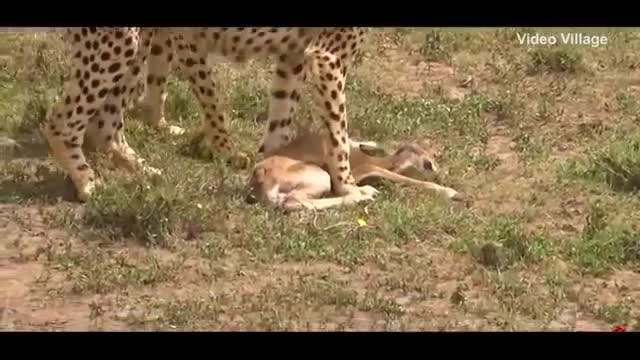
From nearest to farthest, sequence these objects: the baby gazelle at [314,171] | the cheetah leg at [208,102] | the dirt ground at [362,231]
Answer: the dirt ground at [362,231] → the baby gazelle at [314,171] → the cheetah leg at [208,102]

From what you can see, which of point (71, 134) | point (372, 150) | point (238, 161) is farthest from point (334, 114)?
point (71, 134)

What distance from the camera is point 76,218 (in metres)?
6.66

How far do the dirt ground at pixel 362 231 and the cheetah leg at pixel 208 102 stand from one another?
141 mm

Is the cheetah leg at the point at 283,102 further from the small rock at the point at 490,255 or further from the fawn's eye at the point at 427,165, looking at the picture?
the small rock at the point at 490,255

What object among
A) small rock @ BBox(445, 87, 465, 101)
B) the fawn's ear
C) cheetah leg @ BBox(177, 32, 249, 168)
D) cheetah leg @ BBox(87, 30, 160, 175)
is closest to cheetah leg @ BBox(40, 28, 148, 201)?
cheetah leg @ BBox(87, 30, 160, 175)

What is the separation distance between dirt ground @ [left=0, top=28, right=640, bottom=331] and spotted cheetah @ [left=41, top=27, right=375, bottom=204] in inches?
7.0

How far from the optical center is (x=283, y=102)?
7.65 metres

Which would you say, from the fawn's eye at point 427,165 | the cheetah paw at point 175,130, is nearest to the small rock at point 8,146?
the cheetah paw at point 175,130

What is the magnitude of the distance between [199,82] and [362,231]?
5.64ft

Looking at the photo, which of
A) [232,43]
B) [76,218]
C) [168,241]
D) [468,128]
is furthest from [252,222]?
[468,128]

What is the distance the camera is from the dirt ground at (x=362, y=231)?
562 cm

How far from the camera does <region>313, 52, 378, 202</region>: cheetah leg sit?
7258 mm

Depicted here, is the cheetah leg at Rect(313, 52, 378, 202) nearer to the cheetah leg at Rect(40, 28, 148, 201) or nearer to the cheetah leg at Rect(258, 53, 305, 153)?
the cheetah leg at Rect(258, 53, 305, 153)

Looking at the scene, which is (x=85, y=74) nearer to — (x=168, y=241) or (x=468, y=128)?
(x=168, y=241)
